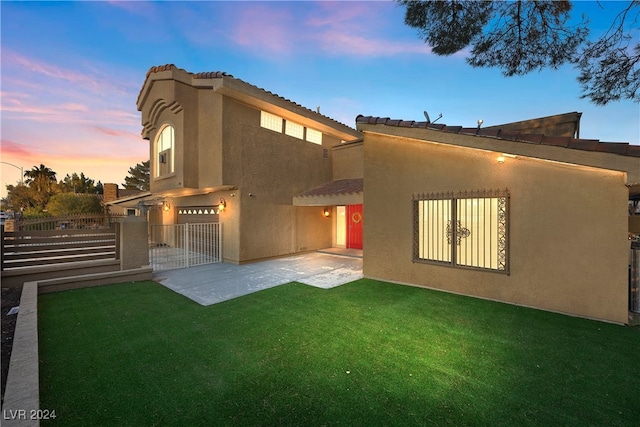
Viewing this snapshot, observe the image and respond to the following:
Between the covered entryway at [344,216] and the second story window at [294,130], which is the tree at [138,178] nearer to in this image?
the second story window at [294,130]

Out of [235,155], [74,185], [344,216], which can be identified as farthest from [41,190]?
[344,216]

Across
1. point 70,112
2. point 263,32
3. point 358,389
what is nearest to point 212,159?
point 263,32

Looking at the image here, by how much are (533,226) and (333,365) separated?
640cm

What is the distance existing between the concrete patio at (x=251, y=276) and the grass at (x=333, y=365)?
144 cm

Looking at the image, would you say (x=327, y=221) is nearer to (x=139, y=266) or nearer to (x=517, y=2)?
(x=139, y=266)

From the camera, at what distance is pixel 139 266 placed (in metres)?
10.0

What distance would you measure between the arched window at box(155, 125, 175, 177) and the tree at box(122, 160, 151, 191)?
1867 inches

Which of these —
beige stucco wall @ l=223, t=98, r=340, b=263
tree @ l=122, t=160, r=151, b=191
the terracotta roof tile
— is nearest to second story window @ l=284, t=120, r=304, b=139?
beige stucco wall @ l=223, t=98, r=340, b=263

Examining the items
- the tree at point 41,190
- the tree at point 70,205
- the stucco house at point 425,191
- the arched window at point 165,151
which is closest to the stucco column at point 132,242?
the stucco house at point 425,191

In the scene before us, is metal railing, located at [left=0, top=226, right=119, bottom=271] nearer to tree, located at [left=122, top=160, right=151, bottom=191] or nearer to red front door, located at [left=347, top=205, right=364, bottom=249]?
red front door, located at [left=347, top=205, right=364, bottom=249]

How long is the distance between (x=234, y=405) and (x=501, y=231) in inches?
305

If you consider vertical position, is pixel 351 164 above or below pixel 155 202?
above

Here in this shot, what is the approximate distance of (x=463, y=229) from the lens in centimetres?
803

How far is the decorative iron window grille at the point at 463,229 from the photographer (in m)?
7.36
